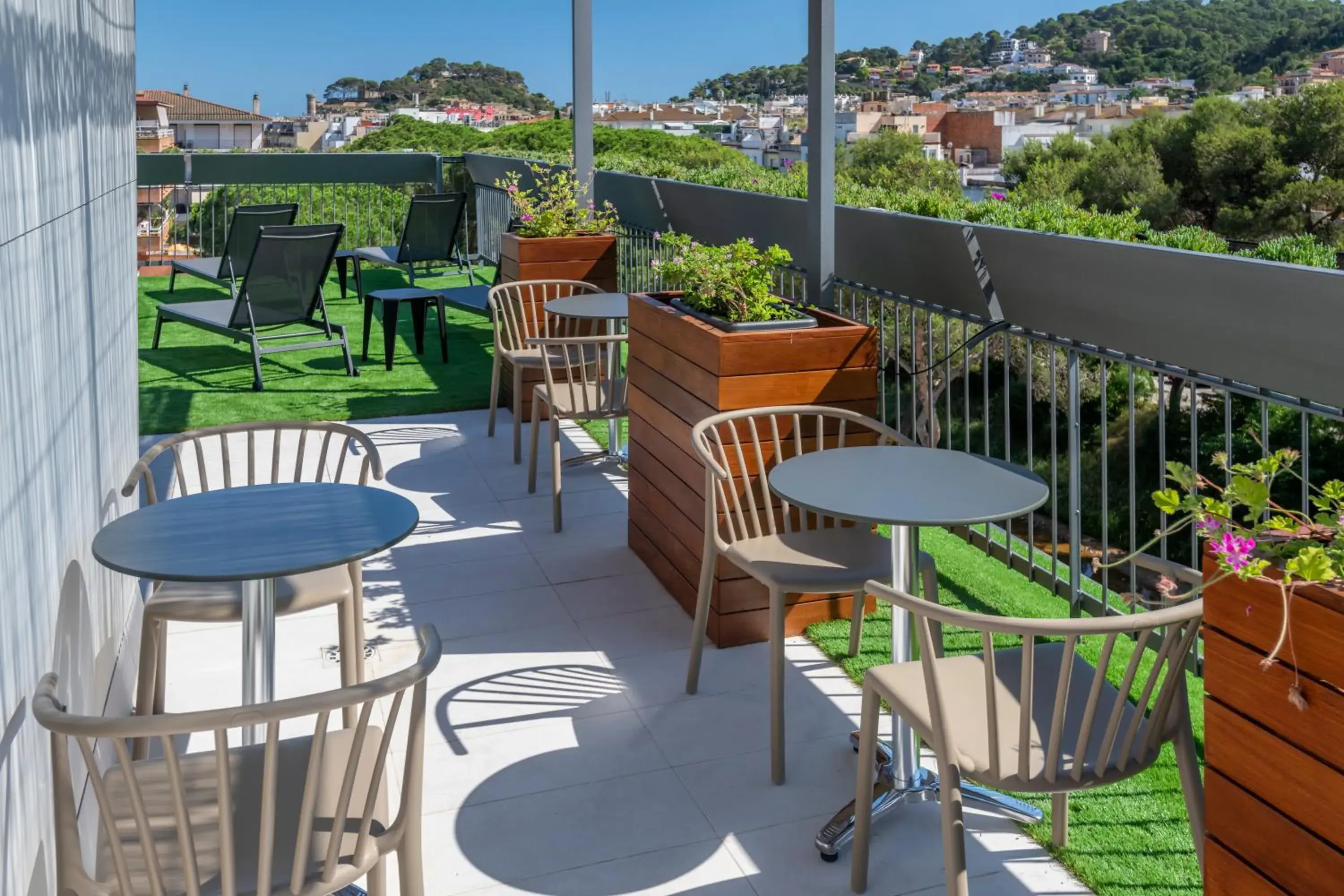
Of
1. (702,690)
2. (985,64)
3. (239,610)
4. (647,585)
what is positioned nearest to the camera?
(239,610)

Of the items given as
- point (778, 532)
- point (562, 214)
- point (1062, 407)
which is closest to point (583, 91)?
point (562, 214)

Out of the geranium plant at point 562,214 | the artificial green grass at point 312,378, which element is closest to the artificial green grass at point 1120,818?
the geranium plant at point 562,214

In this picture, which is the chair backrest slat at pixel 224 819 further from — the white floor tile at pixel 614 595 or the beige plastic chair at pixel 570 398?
the beige plastic chair at pixel 570 398

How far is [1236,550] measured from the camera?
1.76 meters

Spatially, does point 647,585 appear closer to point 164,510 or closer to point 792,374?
point 792,374

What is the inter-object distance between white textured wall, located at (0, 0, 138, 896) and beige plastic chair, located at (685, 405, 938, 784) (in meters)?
1.58

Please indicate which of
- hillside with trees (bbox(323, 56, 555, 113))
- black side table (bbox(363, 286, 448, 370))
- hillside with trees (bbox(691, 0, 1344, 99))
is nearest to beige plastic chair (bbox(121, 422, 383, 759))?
black side table (bbox(363, 286, 448, 370))

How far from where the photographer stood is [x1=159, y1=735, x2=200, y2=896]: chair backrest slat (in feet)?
5.85

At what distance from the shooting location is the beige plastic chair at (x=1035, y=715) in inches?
84.9

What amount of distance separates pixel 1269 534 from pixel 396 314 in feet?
24.9

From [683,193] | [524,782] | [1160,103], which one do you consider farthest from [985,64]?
[524,782]

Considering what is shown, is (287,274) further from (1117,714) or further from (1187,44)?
(1187,44)

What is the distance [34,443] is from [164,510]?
20.5 inches

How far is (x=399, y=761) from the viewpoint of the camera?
341 cm
